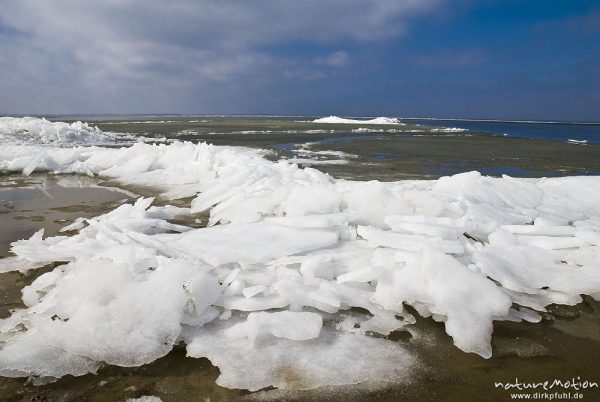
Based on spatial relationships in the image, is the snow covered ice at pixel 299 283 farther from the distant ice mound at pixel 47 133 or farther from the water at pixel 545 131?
the water at pixel 545 131

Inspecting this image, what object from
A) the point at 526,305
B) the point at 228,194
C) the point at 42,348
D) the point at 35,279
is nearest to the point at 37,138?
the point at 228,194

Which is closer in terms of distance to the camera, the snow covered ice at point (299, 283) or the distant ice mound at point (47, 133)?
the snow covered ice at point (299, 283)

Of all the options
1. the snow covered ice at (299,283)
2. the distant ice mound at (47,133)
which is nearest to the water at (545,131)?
the snow covered ice at (299,283)

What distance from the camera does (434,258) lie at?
2.57 meters

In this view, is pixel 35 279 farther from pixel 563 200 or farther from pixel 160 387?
pixel 563 200

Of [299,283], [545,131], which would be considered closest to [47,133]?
[299,283]

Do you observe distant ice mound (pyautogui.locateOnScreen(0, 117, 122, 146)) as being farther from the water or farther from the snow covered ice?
the water

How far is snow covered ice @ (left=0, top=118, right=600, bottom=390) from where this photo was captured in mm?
1938

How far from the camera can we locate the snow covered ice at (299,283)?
194 centimetres

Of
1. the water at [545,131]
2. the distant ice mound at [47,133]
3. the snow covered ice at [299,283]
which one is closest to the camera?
the snow covered ice at [299,283]

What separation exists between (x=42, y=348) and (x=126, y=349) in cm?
44

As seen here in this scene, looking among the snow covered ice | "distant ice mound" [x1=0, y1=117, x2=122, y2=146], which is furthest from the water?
"distant ice mound" [x1=0, y1=117, x2=122, y2=146]

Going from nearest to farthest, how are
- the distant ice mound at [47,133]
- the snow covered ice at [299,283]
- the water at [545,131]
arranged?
the snow covered ice at [299,283], the distant ice mound at [47,133], the water at [545,131]

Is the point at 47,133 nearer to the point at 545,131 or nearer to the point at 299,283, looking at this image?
the point at 299,283
